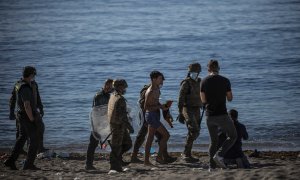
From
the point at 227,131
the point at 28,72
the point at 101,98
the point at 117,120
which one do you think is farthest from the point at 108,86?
the point at 227,131

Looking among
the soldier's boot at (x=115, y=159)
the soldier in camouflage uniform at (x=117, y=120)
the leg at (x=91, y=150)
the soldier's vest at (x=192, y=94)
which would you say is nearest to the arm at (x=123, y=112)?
the soldier in camouflage uniform at (x=117, y=120)

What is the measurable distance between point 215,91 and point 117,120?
6.03 ft

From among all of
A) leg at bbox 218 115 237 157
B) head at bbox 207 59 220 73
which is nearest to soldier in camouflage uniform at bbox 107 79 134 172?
head at bbox 207 59 220 73

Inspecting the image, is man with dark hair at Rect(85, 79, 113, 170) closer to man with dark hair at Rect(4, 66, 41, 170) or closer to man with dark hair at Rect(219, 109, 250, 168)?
man with dark hair at Rect(4, 66, 41, 170)

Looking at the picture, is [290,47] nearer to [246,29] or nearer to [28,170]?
[246,29]

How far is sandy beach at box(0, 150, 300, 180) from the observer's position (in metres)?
13.0

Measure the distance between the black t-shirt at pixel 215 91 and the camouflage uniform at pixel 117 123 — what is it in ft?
4.89

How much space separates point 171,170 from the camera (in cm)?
1427

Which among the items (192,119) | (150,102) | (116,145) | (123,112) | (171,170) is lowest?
(171,170)

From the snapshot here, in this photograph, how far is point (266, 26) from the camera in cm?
6644

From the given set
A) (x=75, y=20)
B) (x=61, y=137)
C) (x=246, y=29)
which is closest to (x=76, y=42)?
(x=246, y=29)

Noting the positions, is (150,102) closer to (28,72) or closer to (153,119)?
(153,119)

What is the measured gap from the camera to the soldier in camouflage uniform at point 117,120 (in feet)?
45.3

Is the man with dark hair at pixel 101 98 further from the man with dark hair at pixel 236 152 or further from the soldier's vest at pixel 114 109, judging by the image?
the man with dark hair at pixel 236 152
